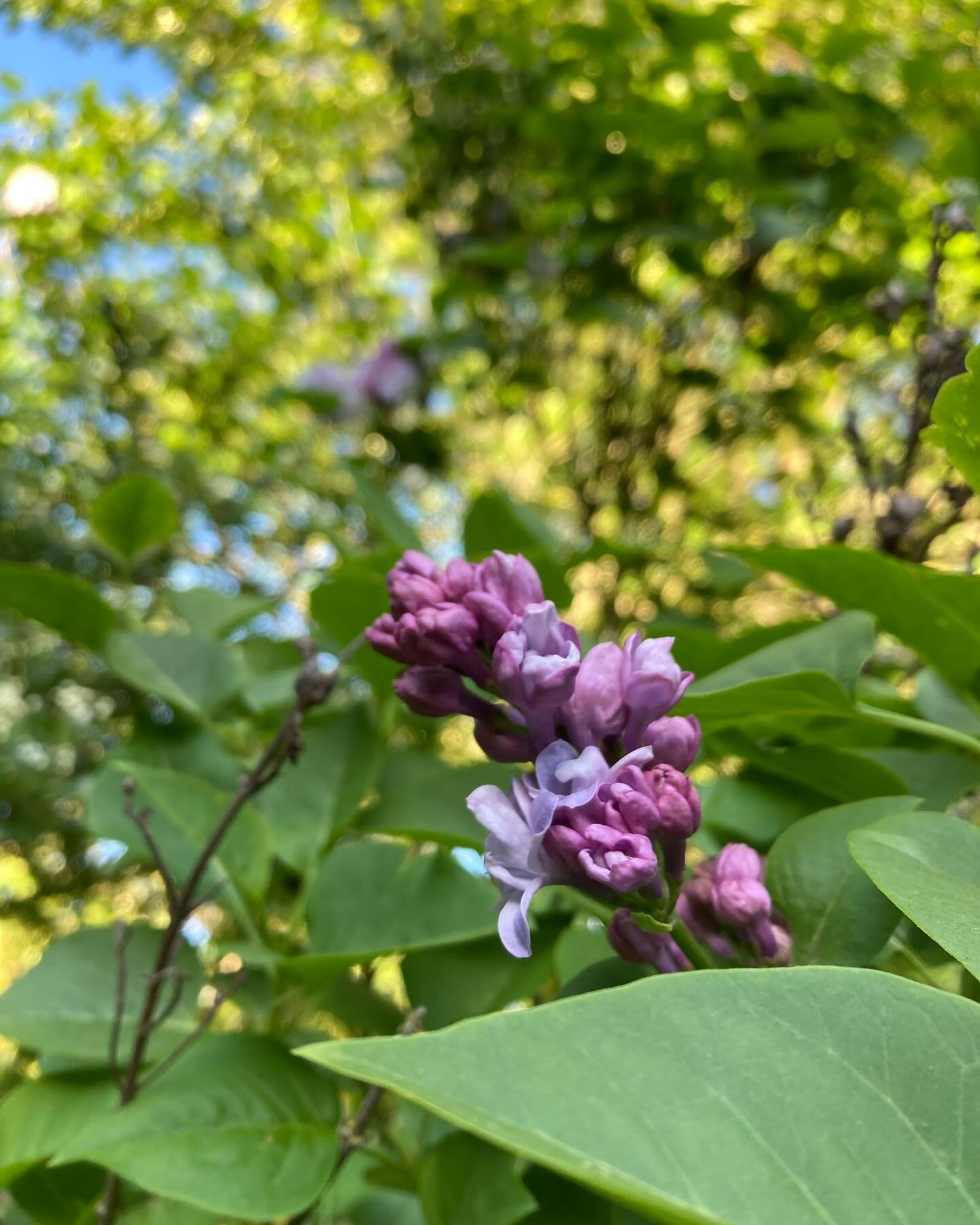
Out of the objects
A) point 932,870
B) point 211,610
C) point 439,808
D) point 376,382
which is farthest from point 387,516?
point 376,382

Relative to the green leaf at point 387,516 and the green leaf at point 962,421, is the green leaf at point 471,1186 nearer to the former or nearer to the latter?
the green leaf at point 962,421

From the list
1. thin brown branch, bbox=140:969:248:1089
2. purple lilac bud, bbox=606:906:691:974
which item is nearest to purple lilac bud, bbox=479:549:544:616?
purple lilac bud, bbox=606:906:691:974

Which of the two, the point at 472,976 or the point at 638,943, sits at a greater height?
the point at 638,943

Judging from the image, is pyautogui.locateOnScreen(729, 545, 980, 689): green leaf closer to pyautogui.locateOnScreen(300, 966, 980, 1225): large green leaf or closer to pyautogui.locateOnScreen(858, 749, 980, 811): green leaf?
pyautogui.locateOnScreen(858, 749, 980, 811): green leaf

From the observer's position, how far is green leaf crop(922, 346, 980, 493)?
1.20 ft

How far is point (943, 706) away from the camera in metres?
0.58

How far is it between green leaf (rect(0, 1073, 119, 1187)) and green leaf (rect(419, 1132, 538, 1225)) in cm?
18

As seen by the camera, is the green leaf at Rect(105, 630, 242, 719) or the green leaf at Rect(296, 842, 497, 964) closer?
the green leaf at Rect(296, 842, 497, 964)

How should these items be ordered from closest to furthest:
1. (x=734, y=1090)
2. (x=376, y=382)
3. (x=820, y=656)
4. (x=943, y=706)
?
(x=734, y=1090) < (x=820, y=656) < (x=943, y=706) < (x=376, y=382)

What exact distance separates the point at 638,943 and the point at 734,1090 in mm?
112

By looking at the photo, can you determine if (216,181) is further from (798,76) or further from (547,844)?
(547,844)

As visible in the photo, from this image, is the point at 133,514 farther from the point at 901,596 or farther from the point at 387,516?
the point at 901,596

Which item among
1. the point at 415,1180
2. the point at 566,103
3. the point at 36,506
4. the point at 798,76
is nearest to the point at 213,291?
the point at 36,506

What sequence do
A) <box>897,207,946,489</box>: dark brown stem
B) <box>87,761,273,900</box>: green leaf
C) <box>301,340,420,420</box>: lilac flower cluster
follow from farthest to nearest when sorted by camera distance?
1. <box>301,340,420,420</box>: lilac flower cluster
2. <box>897,207,946,489</box>: dark brown stem
3. <box>87,761,273,900</box>: green leaf
